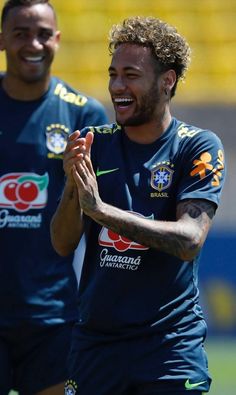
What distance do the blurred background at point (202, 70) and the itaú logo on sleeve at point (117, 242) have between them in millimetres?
6286

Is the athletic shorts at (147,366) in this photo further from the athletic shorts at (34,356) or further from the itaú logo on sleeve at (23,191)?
the itaú logo on sleeve at (23,191)

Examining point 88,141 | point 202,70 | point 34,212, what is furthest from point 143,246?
point 202,70

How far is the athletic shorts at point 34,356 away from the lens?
5.84 metres

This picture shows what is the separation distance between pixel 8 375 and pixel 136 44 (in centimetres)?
206

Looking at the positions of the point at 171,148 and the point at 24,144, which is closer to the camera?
the point at 171,148

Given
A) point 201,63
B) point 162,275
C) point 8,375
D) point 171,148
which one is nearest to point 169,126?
point 171,148

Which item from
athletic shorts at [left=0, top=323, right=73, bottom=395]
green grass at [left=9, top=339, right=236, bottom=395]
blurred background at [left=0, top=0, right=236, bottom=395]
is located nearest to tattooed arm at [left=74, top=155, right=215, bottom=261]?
athletic shorts at [left=0, top=323, right=73, bottom=395]

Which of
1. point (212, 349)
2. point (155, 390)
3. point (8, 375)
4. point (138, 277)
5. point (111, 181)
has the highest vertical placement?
point (111, 181)

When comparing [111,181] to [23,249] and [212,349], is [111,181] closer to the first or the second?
[23,249]

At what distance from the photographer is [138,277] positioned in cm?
459

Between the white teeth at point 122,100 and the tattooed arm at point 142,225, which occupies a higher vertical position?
the white teeth at point 122,100

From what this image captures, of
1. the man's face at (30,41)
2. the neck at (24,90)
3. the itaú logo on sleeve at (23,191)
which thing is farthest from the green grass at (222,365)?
the man's face at (30,41)

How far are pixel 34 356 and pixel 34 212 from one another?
30.8 inches

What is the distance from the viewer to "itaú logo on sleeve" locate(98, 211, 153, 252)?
4598 mm
